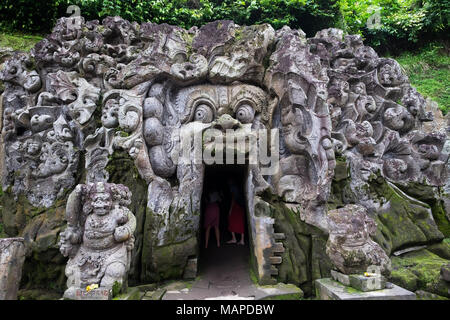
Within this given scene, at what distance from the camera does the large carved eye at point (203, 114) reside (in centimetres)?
552

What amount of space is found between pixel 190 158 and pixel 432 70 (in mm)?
11418

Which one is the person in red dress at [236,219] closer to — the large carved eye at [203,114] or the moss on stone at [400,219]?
the large carved eye at [203,114]

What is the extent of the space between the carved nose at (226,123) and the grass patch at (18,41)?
7176mm

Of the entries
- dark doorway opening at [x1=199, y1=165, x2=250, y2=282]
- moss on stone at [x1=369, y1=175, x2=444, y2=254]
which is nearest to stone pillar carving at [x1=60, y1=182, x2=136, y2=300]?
dark doorway opening at [x1=199, y1=165, x2=250, y2=282]

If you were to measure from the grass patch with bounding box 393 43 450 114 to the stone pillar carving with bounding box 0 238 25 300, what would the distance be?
1239cm

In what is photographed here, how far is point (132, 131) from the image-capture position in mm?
5137

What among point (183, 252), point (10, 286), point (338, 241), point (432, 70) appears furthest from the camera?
point (432, 70)

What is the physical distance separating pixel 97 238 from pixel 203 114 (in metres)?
2.99

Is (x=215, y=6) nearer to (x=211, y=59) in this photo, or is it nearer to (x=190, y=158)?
(x=211, y=59)

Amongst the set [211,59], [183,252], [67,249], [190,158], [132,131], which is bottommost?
[183,252]

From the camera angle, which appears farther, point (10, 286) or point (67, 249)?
point (67, 249)

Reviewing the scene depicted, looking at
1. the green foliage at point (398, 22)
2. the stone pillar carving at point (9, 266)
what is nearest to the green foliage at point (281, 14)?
the green foliage at point (398, 22)

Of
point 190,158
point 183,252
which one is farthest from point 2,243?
point 190,158

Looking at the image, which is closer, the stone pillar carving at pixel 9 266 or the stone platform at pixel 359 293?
the stone platform at pixel 359 293
